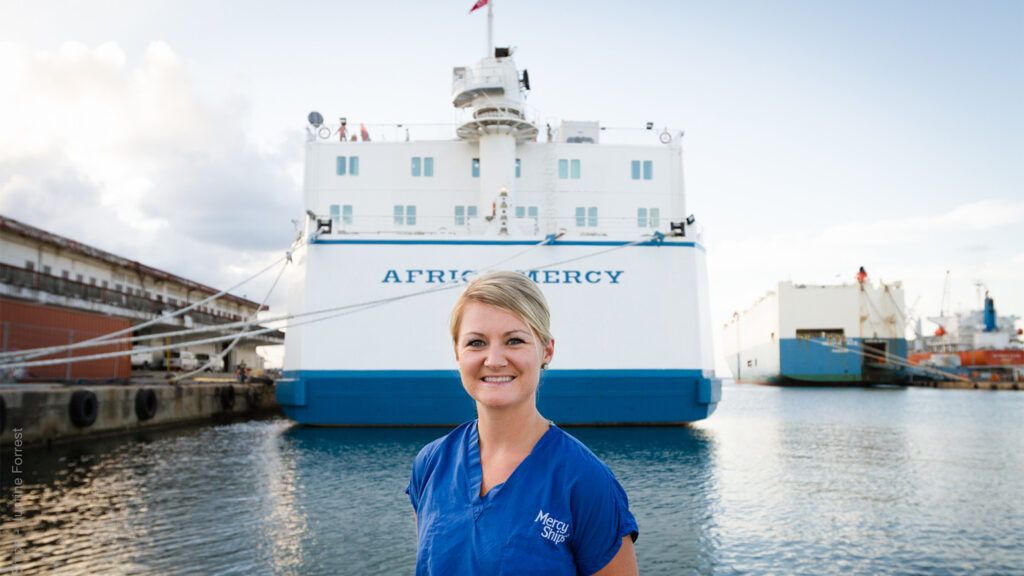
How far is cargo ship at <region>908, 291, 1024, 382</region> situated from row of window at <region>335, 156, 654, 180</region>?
50263 mm

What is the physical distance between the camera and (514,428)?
172cm

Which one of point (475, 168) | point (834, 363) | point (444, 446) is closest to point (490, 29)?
point (475, 168)

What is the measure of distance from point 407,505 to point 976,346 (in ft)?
244

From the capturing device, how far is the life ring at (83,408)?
1560 centimetres

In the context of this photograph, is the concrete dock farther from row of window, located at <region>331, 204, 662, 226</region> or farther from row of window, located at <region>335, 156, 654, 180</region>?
row of window, located at <region>335, 156, 654, 180</region>

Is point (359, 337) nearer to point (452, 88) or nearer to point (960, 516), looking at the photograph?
point (452, 88)

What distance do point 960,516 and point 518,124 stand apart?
1332cm

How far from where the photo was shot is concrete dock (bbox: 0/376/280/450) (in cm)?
1381

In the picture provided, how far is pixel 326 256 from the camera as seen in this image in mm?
16094

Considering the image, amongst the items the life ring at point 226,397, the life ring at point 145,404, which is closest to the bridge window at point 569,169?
the life ring at point 145,404

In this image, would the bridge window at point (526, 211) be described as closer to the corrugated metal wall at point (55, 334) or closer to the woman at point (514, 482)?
the corrugated metal wall at point (55, 334)

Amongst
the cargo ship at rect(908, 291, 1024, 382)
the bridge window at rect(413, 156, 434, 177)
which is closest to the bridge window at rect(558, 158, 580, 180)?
the bridge window at rect(413, 156, 434, 177)

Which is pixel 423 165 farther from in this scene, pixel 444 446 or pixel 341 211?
pixel 444 446

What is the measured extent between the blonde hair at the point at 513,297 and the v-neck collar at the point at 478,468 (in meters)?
0.24
